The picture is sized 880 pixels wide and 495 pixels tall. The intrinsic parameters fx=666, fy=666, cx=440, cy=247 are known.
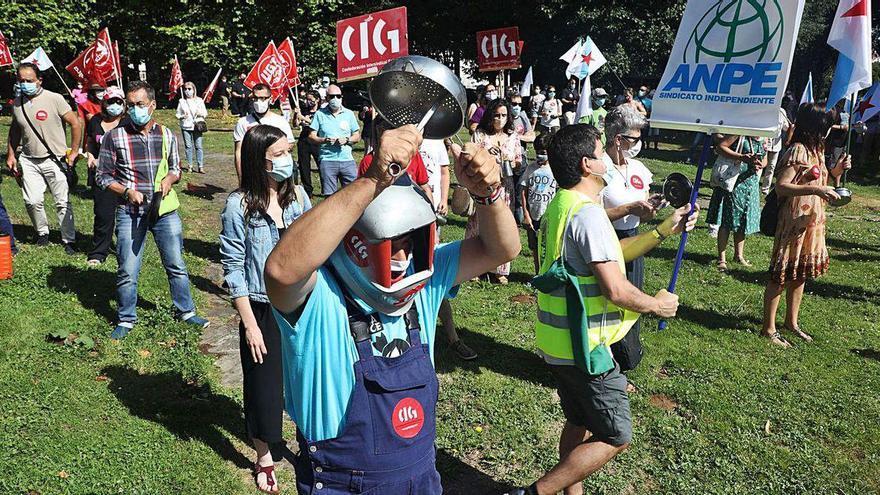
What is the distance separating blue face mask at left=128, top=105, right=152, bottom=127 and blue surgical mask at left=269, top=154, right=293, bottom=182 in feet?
8.82

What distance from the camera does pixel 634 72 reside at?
31391 mm

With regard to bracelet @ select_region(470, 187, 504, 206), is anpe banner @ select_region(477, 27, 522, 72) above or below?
above

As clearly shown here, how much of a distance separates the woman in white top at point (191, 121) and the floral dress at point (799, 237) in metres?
11.4

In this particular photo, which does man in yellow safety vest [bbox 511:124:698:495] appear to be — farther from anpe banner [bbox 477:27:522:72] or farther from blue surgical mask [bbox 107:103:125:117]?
anpe banner [bbox 477:27:522:72]

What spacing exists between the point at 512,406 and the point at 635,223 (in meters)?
1.69

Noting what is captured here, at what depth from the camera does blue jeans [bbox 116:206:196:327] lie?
228 inches

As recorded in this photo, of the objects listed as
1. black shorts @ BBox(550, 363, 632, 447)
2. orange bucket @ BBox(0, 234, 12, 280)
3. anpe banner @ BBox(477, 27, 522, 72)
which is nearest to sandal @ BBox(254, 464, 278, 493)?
black shorts @ BBox(550, 363, 632, 447)

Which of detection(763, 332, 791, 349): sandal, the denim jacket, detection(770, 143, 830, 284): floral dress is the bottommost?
detection(763, 332, 791, 349): sandal

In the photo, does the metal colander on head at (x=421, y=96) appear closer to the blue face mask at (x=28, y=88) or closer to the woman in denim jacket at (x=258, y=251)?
the woman in denim jacket at (x=258, y=251)

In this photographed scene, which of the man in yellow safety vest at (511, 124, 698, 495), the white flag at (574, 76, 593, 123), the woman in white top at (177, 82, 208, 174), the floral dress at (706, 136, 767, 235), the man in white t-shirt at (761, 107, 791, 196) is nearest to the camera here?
the man in yellow safety vest at (511, 124, 698, 495)

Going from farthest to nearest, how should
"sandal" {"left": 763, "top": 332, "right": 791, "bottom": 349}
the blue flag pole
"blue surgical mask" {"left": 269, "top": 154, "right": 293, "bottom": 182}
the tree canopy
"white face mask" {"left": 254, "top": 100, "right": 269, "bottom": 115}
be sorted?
the tree canopy
"white face mask" {"left": 254, "top": 100, "right": 269, "bottom": 115}
"sandal" {"left": 763, "top": 332, "right": 791, "bottom": 349}
the blue flag pole
"blue surgical mask" {"left": 269, "top": 154, "right": 293, "bottom": 182}

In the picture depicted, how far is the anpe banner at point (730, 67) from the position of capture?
429cm

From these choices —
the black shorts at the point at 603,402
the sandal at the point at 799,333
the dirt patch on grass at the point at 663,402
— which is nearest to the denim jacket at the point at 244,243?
the black shorts at the point at 603,402

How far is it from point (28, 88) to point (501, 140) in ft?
18.0
